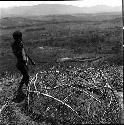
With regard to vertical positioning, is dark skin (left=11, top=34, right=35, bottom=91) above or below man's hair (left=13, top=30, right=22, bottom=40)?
below

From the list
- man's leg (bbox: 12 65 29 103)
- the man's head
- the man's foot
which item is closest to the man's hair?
the man's head

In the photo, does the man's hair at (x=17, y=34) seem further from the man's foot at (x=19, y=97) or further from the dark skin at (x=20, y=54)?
the man's foot at (x=19, y=97)

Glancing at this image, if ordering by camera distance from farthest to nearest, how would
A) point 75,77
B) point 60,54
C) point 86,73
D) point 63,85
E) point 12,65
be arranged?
point 60,54
point 12,65
point 86,73
point 75,77
point 63,85

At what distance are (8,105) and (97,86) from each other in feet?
7.88

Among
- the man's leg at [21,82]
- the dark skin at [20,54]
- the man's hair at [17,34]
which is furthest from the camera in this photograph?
the man's leg at [21,82]

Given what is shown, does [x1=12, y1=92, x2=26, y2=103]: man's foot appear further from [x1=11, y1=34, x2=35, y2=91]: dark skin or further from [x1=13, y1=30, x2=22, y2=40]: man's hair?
[x1=13, y1=30, x2=22, y2=40]: man's hair

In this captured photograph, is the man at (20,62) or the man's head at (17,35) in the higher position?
the man's head at (17,35)

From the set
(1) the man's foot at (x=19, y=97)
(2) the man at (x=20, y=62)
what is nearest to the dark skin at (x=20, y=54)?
(2) the man at (x=20, y=62)

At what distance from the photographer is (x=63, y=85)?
25.9 ft

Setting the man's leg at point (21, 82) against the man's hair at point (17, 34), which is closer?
the man's hair at point (17, 34)

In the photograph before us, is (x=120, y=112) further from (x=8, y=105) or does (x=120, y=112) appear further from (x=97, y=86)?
(x=8, y=105)

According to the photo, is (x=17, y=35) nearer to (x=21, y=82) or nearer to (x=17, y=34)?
(x=17, y=34)

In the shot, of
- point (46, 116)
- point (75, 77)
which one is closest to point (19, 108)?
point (46, 116)

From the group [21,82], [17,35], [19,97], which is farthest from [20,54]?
[19,97]
